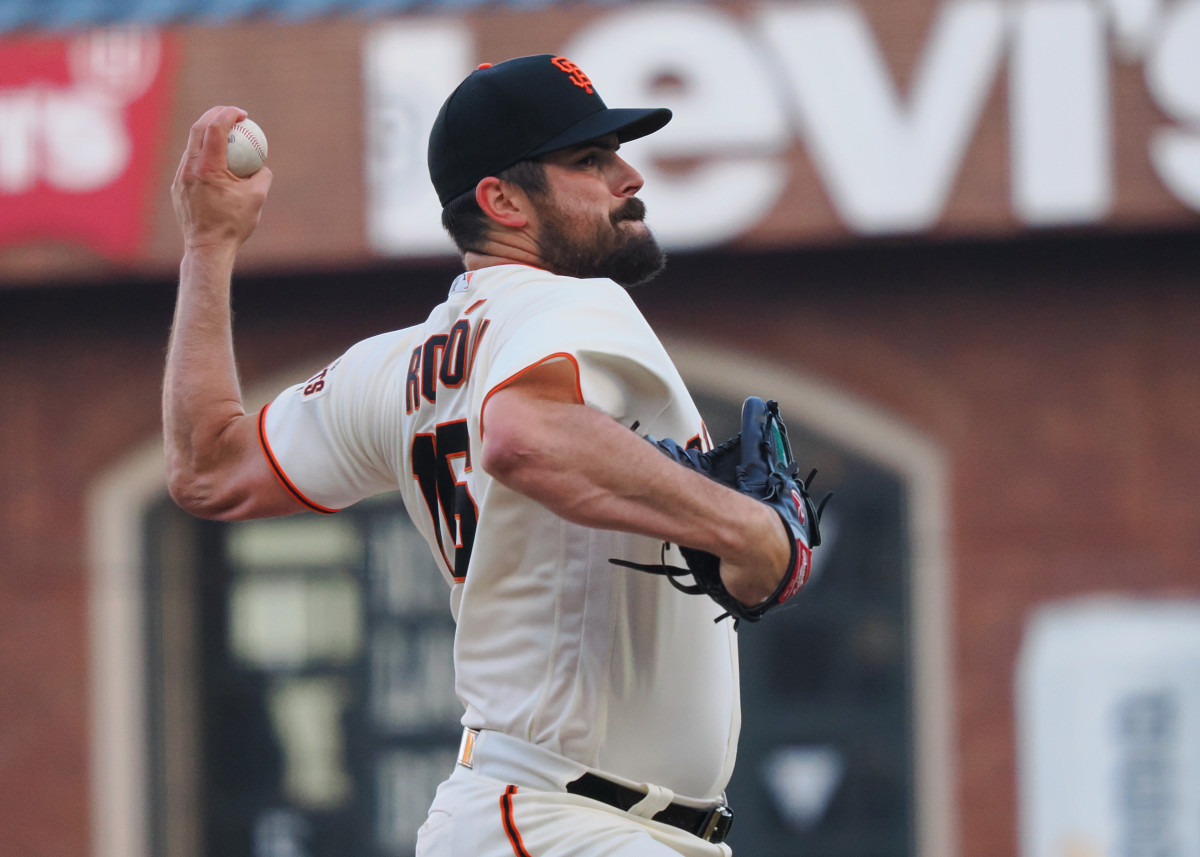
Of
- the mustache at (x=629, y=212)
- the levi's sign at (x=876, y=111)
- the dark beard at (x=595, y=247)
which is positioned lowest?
the dark beard at (x=595, y=247)

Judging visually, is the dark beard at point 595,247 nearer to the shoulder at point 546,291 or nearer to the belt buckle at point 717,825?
the shoulder at point 546,291

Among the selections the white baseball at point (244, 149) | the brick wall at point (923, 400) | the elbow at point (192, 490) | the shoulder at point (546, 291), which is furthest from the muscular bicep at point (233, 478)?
the brick wall at point (923, 400)

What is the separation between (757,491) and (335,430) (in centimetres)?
85

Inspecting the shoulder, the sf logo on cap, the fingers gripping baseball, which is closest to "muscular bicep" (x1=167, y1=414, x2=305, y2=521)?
the fingers gripping baseball

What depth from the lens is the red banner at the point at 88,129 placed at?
672cm

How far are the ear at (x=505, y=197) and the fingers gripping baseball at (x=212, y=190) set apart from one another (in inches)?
19.4

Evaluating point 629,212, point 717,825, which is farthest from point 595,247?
point 717,825

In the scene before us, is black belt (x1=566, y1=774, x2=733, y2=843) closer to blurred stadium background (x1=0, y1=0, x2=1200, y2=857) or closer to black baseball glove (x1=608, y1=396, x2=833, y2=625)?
black baseball glove (x1=608, y1=396, x2=833, y2=625)

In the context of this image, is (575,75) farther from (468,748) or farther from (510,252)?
(468,748)

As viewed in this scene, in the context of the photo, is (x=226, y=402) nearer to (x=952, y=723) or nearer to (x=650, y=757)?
(x=650, y=757)

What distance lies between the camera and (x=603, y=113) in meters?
2.21

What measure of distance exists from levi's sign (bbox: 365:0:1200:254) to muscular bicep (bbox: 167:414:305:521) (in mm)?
4167

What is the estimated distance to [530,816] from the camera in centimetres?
203

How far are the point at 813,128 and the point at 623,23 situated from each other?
98 cm
